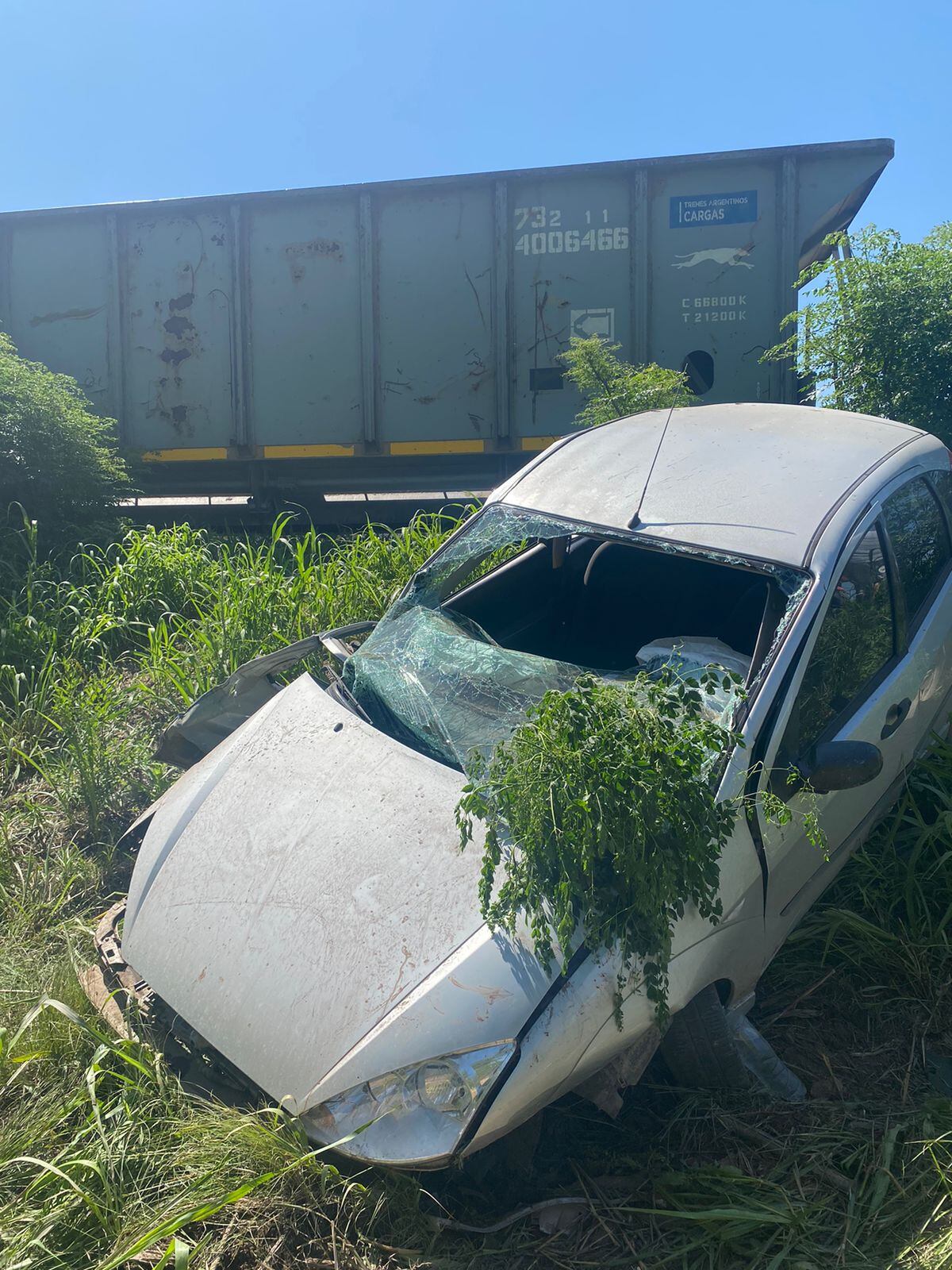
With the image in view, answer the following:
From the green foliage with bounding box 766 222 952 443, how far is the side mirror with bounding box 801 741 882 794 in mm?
3268

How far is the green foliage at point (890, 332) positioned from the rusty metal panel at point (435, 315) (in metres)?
2.88

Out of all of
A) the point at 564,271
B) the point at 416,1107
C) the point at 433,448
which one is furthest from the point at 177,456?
the point at 416,1107

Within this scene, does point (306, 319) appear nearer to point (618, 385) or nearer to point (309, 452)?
point (309, 452)

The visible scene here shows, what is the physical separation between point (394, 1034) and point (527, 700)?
0.97 meters

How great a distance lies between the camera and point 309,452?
809cm

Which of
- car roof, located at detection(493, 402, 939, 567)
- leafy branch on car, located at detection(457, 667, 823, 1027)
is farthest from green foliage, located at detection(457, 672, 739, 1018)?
car roof, located at detection(493, 402, 939, 567)

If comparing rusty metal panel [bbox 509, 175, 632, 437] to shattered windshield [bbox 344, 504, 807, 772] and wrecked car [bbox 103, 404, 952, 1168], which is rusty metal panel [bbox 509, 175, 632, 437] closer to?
shattered windshield [bbox 344, 504, 807, 772]

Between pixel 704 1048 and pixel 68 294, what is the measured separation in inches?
325

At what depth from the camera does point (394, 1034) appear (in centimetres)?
193

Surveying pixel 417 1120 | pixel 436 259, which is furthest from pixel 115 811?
pixel 436 259

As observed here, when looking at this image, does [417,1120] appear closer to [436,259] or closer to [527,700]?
[527,700]

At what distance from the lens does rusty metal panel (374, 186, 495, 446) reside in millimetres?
7738

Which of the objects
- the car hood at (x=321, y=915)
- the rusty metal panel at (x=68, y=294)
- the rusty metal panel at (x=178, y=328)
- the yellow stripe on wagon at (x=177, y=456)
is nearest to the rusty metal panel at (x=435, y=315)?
the rusty metal panel at (x=178, y=328)

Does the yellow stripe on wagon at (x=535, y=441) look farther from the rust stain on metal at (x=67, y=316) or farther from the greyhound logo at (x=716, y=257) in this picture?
the rust stain on metal at (x=67, y=316)
